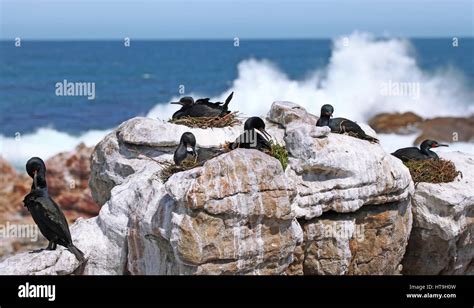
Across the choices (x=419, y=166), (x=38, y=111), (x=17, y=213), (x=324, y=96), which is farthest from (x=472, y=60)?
(x=419, y=166)

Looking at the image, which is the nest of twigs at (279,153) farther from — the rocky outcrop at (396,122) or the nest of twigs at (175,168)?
the rocky outcrop at (396,122)

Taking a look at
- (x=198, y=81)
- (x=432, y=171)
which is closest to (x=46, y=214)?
(x=432, y=171)

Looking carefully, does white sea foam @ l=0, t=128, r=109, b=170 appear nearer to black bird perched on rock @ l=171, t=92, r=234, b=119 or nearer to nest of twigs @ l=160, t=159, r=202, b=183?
black bird perched on rock @ l=171, t=92, r=234, b=119

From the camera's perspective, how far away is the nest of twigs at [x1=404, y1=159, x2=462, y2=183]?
11.5 m

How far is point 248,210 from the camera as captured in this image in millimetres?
9047

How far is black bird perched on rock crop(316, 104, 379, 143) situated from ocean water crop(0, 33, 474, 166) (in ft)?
75.1

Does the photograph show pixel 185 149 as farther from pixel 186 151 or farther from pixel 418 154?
pixel 418 154

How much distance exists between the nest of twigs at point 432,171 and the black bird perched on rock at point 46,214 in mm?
4846

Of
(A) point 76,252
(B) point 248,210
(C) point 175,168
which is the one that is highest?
(C) point 175,168

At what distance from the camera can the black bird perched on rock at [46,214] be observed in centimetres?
953

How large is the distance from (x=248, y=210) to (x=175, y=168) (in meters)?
1.25

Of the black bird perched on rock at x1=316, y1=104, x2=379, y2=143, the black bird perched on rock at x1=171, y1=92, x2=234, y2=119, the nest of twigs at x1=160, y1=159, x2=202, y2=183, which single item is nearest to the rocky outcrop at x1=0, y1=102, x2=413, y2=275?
the nest of twigs at x1=160, y1=159, x2=202, y2=183

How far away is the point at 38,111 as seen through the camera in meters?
48.9

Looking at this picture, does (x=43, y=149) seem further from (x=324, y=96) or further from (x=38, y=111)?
(x=324, y=96)
